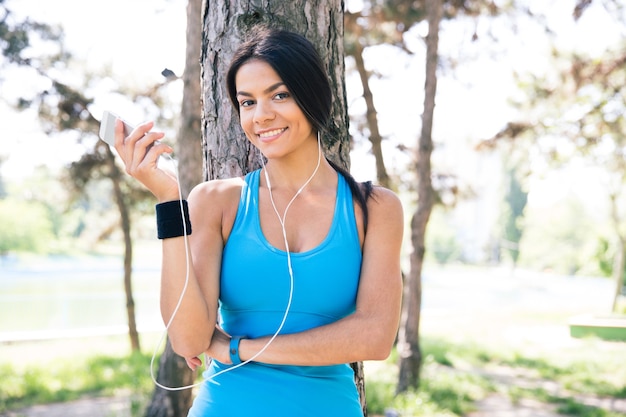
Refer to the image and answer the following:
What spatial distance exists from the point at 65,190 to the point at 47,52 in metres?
2.90

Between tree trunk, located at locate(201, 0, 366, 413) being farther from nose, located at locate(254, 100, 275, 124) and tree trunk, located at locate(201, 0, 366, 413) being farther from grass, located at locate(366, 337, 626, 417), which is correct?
grass, located at locate(366, 337, 626, 417)

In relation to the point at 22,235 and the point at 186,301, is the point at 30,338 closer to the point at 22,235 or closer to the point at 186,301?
the point at 186,301

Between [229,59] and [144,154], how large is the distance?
0.78 m

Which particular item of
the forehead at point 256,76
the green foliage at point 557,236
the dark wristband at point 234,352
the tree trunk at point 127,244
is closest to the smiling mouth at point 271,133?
the forehead at point 256,76

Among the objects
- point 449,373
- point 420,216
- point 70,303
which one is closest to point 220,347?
point 420,216

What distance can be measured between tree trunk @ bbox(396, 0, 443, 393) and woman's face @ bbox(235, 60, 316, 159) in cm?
629

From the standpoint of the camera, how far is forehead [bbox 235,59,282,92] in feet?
5.61

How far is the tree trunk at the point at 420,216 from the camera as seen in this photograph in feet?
26.0

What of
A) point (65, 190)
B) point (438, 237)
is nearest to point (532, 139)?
point (65, 190)

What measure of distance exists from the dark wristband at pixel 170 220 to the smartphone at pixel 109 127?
0.20m

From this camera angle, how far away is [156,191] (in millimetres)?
1593

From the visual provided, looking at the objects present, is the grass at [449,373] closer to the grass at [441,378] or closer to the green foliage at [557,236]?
the grass at [441,378]

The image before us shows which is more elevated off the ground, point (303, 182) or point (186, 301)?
point (303, 182)

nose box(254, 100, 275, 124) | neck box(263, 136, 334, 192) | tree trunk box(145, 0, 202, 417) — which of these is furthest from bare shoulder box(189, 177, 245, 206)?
tree trunk box(145, 0, 202, 417)
